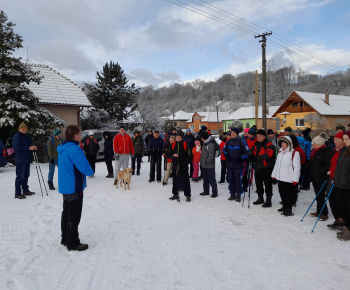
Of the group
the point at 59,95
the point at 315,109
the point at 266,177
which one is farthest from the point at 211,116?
the point at 266,177

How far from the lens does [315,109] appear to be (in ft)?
120

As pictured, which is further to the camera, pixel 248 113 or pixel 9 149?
pixel 248 113

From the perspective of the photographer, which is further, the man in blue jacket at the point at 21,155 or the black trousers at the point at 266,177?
the man in blue jacket at the point at 21,155

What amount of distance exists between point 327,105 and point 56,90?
37.3m

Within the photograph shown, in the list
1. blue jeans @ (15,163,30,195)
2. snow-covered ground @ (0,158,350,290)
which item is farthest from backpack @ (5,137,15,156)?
snow-covered ground @ (0,158,350,290)

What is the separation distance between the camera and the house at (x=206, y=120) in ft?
239

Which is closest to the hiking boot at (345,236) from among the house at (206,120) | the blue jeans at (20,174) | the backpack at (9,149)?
the blue jeans at (20,174)

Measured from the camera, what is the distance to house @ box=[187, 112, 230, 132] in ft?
239

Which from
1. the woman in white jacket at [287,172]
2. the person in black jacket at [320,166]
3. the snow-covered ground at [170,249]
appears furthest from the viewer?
the woman in white jacket at [287,172]

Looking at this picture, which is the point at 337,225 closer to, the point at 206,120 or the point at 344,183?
the point at 344,183

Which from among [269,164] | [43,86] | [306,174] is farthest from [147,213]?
[43,86]

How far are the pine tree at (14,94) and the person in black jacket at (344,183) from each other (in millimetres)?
12375

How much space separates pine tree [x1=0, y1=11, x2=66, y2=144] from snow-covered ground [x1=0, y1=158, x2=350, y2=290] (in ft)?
21.9

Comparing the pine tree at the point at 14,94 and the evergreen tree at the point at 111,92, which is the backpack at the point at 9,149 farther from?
the evergreen tree at the point at 111,92
